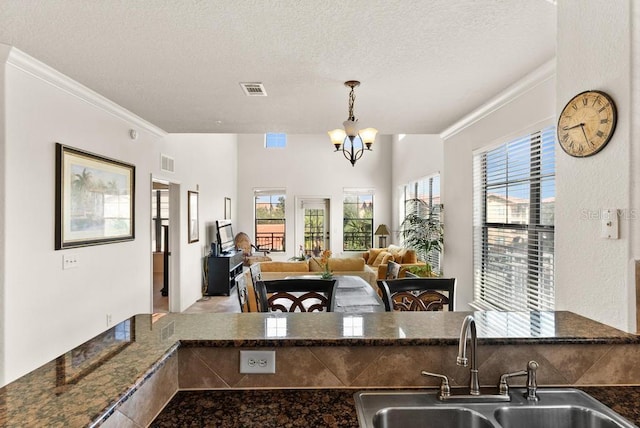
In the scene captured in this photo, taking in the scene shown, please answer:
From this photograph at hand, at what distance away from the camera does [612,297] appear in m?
1.42

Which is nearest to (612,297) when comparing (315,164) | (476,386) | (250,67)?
(476,386)

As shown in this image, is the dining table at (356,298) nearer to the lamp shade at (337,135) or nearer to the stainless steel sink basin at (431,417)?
the lamp shade at (337,135)

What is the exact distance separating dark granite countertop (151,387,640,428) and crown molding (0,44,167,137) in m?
2.51

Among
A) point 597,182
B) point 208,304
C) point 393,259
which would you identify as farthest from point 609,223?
point 208,304

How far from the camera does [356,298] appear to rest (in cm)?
360

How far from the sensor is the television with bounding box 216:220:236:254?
7.04 m

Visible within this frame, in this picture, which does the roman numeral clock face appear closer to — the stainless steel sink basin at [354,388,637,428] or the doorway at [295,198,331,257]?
the stainless steel sink basin at [354,388,637,428]

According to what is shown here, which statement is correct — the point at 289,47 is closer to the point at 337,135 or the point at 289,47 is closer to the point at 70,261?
the point at 337,135

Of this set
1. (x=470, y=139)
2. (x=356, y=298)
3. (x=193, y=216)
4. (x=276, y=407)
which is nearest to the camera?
(x=276, y=407)

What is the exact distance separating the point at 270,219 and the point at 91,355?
817cm

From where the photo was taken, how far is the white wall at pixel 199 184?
18.2 ft

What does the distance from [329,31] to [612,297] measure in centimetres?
187

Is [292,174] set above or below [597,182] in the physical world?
above

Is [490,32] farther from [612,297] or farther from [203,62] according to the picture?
[203,62]
